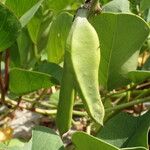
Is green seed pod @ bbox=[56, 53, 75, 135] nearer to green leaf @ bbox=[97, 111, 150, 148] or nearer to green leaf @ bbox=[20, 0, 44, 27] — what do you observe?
green leaf @ bbox=[97, 111, 150, 148]

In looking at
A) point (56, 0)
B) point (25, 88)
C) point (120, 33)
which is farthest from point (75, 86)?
point (56, 0)

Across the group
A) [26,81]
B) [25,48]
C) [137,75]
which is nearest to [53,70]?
[26,81]

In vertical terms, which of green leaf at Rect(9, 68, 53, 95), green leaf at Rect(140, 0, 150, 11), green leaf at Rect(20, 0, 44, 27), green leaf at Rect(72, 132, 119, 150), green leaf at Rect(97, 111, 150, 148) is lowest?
green leaf at Rect(97, 111, 150, 148)

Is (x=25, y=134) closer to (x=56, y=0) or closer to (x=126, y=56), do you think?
(x=56, y=0)

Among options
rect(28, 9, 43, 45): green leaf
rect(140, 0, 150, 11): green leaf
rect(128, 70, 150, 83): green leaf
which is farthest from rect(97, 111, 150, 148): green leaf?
rect(28, 9, 43, 45): green leaf

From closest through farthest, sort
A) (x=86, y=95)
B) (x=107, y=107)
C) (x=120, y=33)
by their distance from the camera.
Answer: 1. (x=86, y=95)
2. (x=120, y=33)
3. (x=107, y=107)

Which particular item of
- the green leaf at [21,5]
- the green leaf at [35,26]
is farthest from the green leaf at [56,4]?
the green leaf at [21,5]
